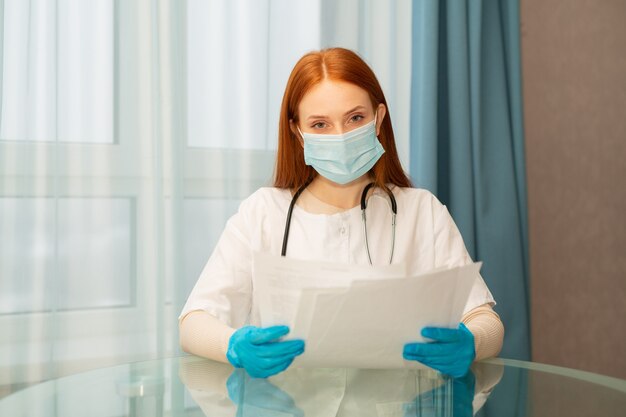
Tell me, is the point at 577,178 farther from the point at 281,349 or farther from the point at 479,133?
the point at 281,349

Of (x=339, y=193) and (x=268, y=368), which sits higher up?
(x=339, y=193)

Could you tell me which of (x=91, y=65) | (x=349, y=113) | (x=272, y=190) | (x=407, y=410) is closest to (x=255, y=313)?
(x=272, y=190)

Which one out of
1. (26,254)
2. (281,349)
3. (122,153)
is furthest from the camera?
(122,153)

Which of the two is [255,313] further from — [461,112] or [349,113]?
[461,112]

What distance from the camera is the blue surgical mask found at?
1.49 metres

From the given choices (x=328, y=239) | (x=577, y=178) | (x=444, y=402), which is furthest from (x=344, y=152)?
(x=577, y=178)

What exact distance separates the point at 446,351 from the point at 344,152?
0.57m

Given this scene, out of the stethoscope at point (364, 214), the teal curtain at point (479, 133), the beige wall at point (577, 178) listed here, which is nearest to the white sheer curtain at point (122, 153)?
the teal curtain at point (479, 133)

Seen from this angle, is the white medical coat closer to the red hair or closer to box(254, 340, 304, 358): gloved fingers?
the red hair

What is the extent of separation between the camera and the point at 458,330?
1126mm

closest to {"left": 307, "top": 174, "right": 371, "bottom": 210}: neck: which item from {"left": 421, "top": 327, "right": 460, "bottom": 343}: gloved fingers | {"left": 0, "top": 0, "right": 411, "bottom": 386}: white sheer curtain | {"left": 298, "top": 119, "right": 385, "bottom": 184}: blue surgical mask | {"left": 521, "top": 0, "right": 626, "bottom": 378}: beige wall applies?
{"left": 298, "top": 119, "right": 385, "bottom": 184}: blue surgical mask

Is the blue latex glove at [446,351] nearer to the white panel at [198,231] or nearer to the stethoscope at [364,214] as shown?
the stethoscope at [364,214]

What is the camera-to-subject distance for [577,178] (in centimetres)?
256

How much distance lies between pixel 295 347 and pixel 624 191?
1.98 meters
